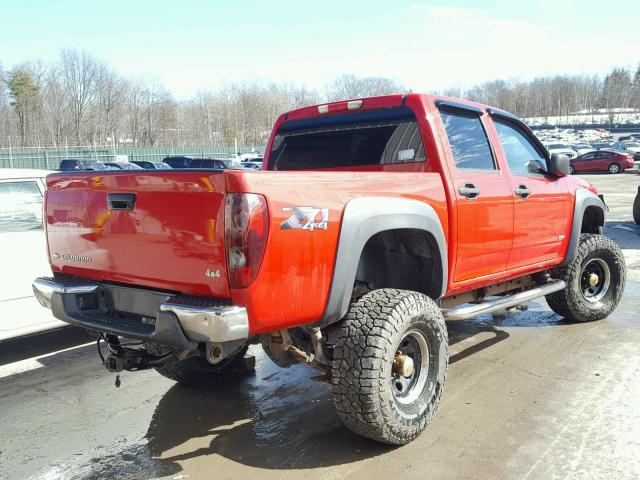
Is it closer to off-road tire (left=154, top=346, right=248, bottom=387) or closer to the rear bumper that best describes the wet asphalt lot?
off-road tire (left=154, top=346, right=248, bottom=387)

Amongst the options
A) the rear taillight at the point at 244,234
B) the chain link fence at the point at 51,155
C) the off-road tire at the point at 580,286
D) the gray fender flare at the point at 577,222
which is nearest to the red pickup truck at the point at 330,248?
the rear taillight at the point at 244,234

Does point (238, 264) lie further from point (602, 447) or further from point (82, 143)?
point (82, 143)

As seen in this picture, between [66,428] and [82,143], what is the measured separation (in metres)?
76.4

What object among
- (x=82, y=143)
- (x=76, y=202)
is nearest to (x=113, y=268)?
(x=76, y=202)

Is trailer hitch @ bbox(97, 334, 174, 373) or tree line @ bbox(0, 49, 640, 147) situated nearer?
trailer hitch @ bbox(97, 334, 174, 373)

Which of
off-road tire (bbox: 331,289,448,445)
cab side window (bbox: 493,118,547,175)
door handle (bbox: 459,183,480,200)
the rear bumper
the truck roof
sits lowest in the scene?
off-road tire (bbox: 331,289,448,445)

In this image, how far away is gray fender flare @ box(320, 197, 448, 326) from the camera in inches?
127

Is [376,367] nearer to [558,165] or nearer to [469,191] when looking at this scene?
[469,191]

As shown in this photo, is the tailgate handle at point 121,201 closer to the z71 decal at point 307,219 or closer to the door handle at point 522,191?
the z71 decal at point 307,219

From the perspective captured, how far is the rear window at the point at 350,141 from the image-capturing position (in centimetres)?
431

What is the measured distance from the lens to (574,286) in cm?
578

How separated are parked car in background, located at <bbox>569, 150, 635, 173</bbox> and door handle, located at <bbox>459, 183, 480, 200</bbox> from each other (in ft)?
115

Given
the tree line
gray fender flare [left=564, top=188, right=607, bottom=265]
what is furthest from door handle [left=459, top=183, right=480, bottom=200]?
the tree line

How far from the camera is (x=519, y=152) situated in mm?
5176
